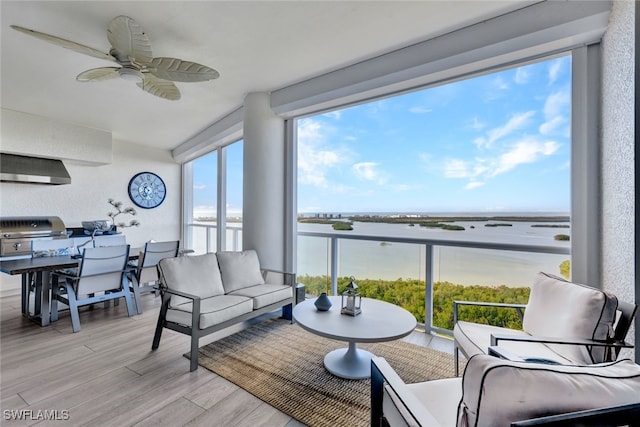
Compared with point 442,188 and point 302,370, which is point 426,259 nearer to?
point 442,188

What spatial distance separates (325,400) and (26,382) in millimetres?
2229

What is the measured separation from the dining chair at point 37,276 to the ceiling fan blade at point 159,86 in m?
2.49

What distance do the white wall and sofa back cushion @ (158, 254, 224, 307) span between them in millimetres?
3740

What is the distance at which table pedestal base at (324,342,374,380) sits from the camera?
83.7 inches

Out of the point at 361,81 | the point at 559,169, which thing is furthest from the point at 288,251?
the point at 559,169

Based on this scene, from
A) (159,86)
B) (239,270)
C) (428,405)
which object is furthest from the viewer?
(239,270)

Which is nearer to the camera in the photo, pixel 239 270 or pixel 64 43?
pixel 64 43

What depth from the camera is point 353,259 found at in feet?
11.6

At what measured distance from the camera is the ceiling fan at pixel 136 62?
1.80 meters

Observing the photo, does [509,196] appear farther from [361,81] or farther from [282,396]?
[282,396]

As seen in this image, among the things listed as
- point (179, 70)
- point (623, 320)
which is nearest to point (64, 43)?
point (179, 70)

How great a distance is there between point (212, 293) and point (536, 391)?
2681 mm

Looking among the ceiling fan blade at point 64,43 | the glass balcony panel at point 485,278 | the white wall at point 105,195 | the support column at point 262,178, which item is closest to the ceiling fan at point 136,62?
the ceiling fan blade at point 64,43

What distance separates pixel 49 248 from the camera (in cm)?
357
